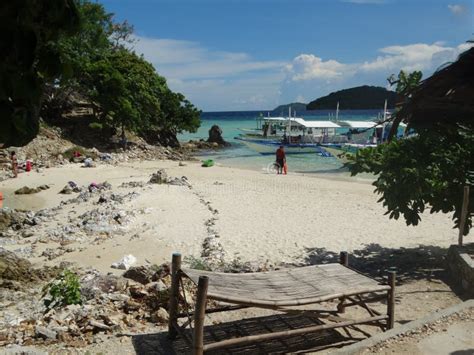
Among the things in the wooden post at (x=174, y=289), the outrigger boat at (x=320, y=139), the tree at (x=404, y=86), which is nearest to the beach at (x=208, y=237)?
the wooden post at (x=174, y=289)

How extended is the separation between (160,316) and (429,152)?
5570 millimetres

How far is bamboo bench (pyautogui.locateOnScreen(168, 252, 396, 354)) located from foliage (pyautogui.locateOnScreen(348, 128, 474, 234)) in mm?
2432

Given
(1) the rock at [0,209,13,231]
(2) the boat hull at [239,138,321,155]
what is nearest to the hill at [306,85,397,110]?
(2) the boat hull at [239,138,321,155]

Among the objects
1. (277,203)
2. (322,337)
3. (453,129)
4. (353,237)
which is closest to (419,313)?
(322,337)

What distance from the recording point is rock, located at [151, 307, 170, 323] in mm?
6461

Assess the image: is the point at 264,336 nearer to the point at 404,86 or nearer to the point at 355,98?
the point at 404,86

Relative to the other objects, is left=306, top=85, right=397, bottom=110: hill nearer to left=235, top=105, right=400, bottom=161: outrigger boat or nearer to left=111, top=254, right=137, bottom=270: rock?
left=235, top=105, right=400, bottom=161: outrigger boat

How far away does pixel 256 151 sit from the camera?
45.6m

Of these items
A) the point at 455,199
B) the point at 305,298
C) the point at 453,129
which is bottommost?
the point at 305,298

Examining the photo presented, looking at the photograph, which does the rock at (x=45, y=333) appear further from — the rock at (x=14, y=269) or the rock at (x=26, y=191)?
the rock at (x=26, y=191)

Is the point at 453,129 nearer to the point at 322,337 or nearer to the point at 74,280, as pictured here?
the point at 322,337

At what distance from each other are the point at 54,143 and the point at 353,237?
25261 millimetres

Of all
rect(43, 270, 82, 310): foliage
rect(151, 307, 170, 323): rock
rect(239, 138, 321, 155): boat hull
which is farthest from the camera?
rect(239, 138, 321, 155): boat hull

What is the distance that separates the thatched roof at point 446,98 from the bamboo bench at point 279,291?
11.8 ft
